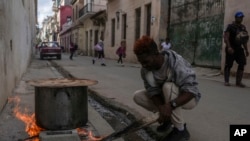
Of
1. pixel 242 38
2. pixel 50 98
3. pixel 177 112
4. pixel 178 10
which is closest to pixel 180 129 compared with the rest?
pixel 177 112

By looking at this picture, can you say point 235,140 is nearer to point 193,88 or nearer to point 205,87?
point 193,88

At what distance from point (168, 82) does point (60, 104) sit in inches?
58.7

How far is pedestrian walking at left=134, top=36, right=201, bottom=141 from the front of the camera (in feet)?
11.7

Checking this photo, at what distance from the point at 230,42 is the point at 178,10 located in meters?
9.71

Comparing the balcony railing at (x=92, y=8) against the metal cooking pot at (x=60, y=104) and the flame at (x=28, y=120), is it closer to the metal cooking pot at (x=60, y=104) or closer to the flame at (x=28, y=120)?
the flame at (x=28, y=120)

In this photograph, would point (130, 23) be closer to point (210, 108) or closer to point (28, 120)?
point (210, 108)

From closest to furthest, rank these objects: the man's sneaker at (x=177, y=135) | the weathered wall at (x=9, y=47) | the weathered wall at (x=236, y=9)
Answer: the man's sneaker at (x=177, y=135), the weathered wall at (x=9, y=47), the weathered wall at (x=236, y=9)

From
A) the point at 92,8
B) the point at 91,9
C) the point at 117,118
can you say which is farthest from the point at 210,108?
the point at 92,8

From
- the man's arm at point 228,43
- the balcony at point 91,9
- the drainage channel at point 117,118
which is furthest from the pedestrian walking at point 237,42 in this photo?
the balcony at point 91,9

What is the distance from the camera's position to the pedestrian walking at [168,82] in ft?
11.7

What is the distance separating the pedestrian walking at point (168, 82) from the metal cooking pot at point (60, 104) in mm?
1042

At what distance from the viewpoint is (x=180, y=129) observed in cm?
385

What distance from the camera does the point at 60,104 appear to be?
452cm

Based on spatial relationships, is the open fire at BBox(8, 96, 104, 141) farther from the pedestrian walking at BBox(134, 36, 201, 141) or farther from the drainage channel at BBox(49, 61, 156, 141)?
the pedestrian walking at BBox(134, 36, 201, 141)
